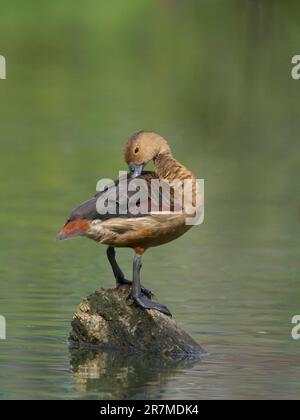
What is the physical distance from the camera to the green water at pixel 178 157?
32.0ft

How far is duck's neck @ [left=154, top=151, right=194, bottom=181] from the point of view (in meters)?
10.1

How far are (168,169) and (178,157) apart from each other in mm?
10238

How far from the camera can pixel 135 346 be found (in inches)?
394

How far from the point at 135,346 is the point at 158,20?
33.1m

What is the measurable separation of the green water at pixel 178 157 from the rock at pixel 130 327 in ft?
0.54

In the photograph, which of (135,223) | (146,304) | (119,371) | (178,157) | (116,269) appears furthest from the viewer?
(178,157)

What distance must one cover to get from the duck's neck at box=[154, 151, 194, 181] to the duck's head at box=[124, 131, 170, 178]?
52mm

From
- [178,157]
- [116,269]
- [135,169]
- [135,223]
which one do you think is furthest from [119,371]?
[178,157]

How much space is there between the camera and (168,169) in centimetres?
1018

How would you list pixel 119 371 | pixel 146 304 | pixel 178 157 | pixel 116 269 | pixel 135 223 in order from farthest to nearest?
pixel 178 157 → pixel 116 269 → pixel 146 304 → pixel 135 223 → pixel 119 371

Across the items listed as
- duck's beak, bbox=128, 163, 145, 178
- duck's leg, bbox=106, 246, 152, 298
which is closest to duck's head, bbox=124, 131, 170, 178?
duck's beak, bbox=128, 163, 145, 178

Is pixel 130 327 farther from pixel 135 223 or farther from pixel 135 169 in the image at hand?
pixel 135 169

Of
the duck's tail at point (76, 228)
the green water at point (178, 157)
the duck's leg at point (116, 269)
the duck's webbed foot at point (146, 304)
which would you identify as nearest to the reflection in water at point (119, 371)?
the green water at point (178, 157)

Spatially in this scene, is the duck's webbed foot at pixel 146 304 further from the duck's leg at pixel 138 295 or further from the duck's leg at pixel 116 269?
the duck's leg at pixel 116 269
